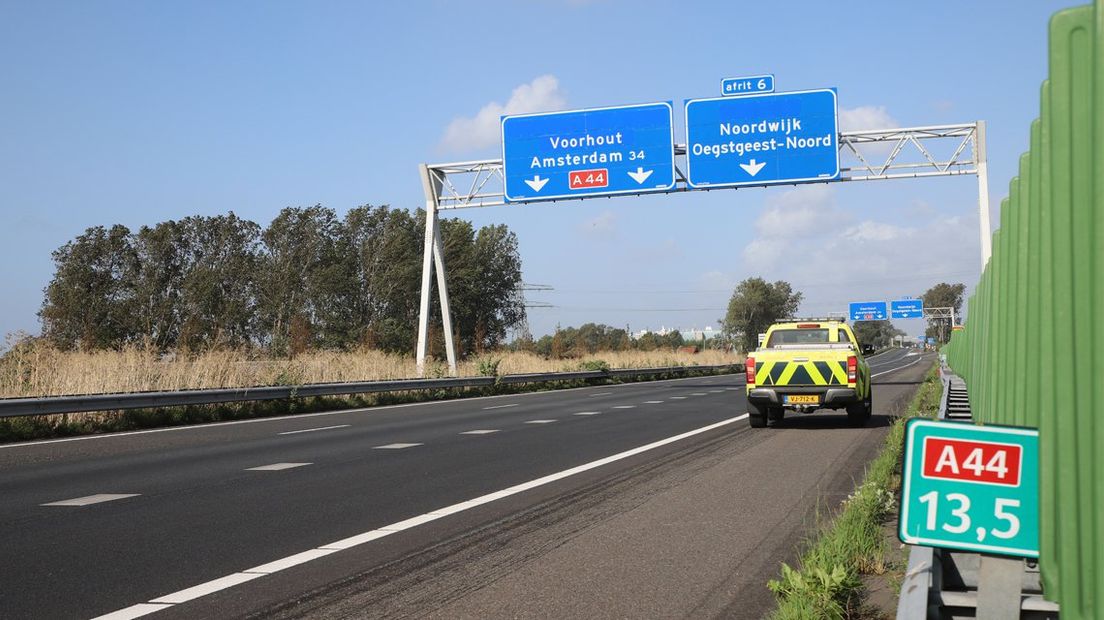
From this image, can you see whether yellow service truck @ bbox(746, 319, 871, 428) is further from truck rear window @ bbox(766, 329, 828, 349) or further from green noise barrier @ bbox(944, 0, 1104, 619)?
green noise barrier @ bbox(944, 0, 1104, 619)

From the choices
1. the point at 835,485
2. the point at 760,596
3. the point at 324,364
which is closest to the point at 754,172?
the point at 324,364

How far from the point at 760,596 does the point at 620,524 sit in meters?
2.45

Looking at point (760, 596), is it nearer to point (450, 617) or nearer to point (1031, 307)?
point (450, 617)

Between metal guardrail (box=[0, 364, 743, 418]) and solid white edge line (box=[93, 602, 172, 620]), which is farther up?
metal guardrail (box=[0, 364, 743, 418])

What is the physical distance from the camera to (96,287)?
6781 cm

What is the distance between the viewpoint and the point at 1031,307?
5.07 meters

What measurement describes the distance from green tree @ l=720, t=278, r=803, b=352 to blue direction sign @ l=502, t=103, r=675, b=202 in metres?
109

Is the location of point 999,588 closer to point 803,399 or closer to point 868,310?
point 803,399

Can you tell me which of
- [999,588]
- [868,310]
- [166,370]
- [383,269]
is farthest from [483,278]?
[999,588]

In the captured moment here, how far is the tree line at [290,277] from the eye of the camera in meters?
67.6

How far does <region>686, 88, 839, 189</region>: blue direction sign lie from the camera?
31328 millimetres

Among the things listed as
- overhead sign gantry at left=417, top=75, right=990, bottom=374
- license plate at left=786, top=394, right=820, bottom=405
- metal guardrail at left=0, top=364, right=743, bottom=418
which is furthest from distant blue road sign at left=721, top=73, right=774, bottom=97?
license plate at left=786, top=394, right=820, bottom=405

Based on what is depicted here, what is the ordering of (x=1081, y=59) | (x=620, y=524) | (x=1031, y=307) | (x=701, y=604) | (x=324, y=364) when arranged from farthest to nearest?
1. (x=324, y=364)
2. (x=620, y=524)
3. (x=701, y=604)
4. (x=1031, y=307)
5. (x=1081, y=59)

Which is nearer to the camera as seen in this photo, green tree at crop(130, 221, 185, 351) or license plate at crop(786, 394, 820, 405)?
license plate at crop(786, 394, 820, 405)
